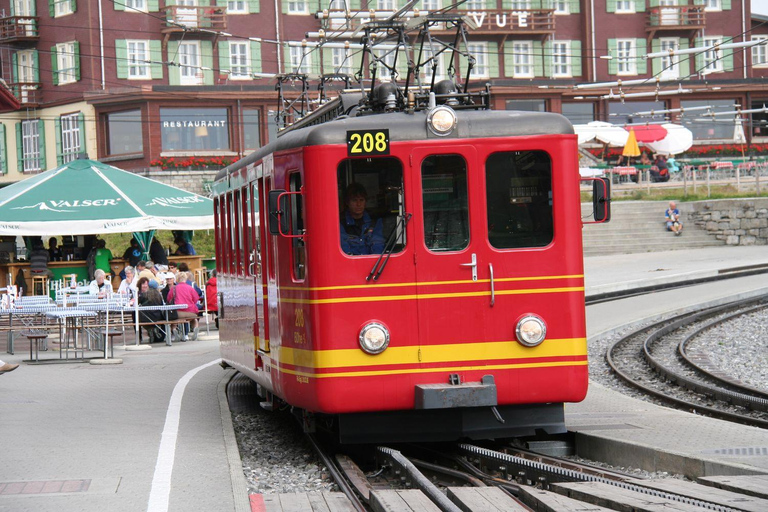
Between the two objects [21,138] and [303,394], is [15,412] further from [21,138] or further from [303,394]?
[21,138]

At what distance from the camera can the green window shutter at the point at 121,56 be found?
5319cm

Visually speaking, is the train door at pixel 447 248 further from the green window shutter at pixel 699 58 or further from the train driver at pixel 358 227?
the green window shutter at pixel 699 58

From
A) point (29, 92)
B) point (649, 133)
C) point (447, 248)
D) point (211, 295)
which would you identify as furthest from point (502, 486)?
point (29, 92)

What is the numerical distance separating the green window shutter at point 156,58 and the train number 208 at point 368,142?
46.5m

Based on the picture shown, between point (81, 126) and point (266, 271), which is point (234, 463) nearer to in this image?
point (266, 271)

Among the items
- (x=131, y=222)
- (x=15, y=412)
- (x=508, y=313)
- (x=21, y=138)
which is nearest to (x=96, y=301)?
(x=131, y=222)

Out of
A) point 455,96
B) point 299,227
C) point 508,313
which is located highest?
point 455,96

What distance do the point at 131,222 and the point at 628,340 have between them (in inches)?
376

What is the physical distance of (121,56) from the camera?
53.3 meters

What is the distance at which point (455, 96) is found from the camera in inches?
362

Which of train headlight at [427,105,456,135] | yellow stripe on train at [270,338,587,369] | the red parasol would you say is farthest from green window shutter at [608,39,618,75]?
yellow stripe on train at [270,338,587,369]

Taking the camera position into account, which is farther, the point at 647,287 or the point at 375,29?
the point at 647,287

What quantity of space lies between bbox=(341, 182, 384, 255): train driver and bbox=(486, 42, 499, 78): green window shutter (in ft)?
169

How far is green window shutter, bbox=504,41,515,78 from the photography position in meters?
59.5
